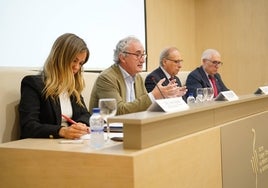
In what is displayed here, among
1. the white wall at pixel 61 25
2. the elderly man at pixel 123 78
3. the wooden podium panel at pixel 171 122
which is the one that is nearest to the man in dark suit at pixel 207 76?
the white wall at pixel 61 25

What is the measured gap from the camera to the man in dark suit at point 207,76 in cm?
372

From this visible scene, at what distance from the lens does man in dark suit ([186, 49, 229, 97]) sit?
3717mm

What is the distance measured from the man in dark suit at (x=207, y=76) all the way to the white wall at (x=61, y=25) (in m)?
0.88

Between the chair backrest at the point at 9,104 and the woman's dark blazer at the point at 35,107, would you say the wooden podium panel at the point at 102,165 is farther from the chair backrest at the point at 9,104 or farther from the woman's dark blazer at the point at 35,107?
the chair backrest at the point at 9,104

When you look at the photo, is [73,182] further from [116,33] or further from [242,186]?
[116,33]

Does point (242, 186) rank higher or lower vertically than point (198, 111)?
lower

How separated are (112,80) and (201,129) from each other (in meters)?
0.86

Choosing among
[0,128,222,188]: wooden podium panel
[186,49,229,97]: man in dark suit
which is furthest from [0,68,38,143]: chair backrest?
[186,49,229,97]: man in dark suit

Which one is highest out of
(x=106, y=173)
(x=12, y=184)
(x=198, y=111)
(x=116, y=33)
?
(x=116, y=33)

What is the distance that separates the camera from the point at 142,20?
4.63 m

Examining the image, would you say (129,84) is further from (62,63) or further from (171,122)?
(171,122)

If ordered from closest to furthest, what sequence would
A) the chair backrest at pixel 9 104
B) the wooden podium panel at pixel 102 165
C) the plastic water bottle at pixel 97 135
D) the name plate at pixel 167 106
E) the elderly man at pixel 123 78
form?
the wooden podium panel at pixel 102 165 < the plastic water bottle at pixel 97 135 < the name plate at pixel 167 106 < the chair backrest at pixel 9 104 < the elderly man at pixel 123 78

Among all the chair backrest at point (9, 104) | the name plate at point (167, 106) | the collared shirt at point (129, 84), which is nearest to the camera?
the name plate at point (167, 106)

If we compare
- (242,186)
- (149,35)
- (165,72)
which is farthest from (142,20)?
(242,186)
